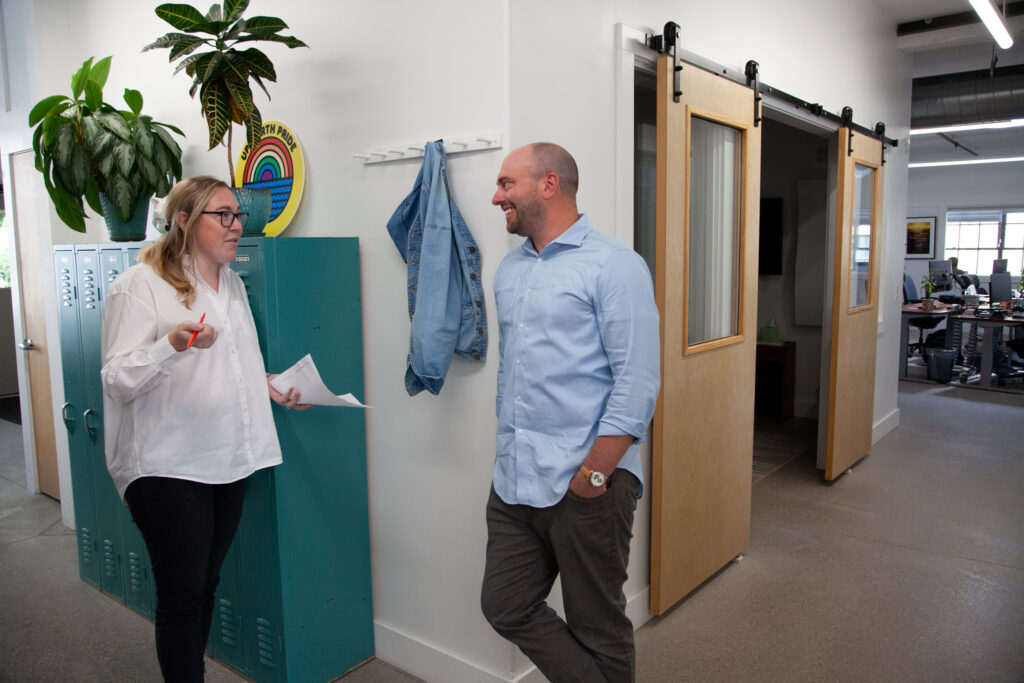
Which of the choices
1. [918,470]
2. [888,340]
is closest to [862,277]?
[888,340]

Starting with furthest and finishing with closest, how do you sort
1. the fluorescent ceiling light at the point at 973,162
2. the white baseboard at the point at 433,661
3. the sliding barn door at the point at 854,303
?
the fluorescent ceiling light at the point at 973,162 < the sliding barn door at the point at 854,303 < the white baseboard at the point at 433,661

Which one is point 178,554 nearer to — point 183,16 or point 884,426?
point 183,16

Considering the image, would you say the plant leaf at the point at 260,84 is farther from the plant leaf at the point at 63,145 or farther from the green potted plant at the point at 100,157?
the plant leaf at the point at 63,145

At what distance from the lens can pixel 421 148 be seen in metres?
2.27

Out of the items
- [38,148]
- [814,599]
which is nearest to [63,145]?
[38,148]

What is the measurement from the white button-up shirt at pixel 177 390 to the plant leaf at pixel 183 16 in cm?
94

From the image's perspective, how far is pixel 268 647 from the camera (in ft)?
7.85

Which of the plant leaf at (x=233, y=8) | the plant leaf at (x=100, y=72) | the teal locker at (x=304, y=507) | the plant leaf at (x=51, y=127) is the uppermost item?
the plant leaf at (x=233, y=8)

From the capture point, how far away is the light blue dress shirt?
1679 mm

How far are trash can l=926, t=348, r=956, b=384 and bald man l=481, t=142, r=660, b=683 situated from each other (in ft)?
24.0

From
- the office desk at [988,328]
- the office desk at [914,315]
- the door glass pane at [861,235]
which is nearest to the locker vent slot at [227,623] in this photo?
the door glass pane at [861,235]

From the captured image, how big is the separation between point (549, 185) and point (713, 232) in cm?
151

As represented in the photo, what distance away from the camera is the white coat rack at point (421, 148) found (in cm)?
210

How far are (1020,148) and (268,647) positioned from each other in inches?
489
